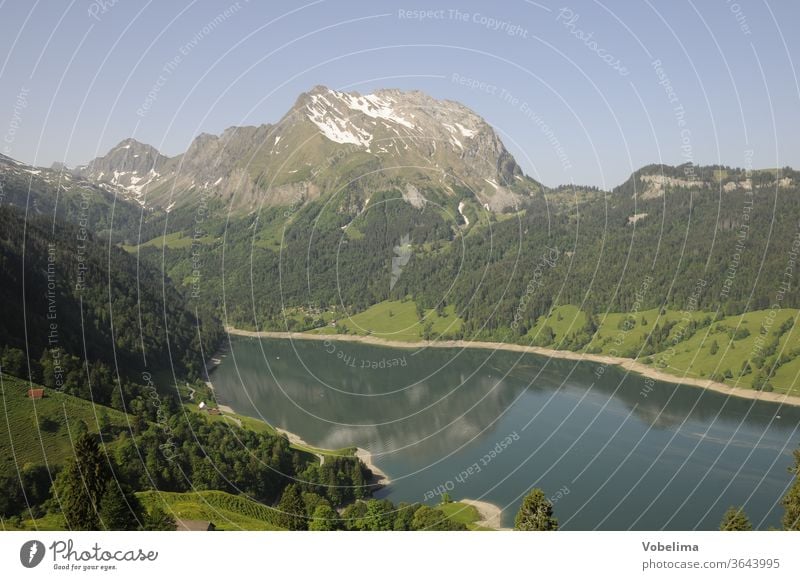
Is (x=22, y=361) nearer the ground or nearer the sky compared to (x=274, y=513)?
nearer the sky

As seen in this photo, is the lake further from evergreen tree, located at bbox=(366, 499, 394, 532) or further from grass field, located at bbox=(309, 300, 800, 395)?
evergreen tree, located at bbox=(366, 499, 394, 532)

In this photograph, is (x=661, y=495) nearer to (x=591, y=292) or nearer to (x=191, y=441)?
(x=191, y=441)

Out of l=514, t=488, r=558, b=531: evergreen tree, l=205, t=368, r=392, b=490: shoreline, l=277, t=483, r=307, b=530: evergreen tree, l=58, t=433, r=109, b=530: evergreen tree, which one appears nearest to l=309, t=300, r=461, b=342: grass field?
l=205, t=368, r=392, b=490: shoreline

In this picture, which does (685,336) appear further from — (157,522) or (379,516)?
(157,522)

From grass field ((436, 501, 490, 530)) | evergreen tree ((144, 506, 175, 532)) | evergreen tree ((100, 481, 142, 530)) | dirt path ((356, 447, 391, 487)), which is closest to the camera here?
evergreen tree ((100, 481, 142, 530))

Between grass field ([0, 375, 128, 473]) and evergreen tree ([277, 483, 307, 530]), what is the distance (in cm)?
1705

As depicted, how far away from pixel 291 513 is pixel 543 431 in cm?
4442

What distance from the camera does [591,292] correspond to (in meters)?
158

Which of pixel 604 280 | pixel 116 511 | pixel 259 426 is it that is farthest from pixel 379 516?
pixel 604 280

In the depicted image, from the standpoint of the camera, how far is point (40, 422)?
53.6m

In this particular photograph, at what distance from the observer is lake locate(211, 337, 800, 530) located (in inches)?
2307
